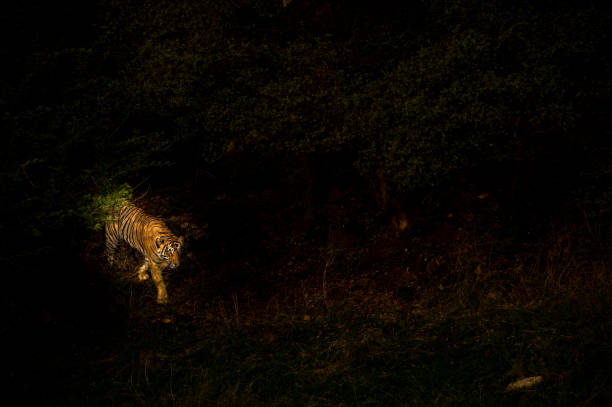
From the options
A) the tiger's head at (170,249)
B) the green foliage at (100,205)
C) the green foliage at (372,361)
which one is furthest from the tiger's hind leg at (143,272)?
the green foliage at (372,361)

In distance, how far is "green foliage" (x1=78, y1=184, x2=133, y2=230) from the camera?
24.2 feet

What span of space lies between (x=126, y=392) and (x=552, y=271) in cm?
498

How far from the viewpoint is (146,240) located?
737cm

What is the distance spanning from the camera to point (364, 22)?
1022 cm

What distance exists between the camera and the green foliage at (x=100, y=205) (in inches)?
290

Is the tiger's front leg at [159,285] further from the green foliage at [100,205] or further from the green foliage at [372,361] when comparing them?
the green foliage at [100,205]

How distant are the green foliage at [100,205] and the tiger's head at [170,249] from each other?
1030mm

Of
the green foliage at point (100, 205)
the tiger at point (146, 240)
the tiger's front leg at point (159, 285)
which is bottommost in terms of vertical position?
the tiger's front leg at point (159, 285)

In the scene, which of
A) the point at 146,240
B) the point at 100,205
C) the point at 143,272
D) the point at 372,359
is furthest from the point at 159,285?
the point at 372,359

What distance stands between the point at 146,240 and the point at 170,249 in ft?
1.88

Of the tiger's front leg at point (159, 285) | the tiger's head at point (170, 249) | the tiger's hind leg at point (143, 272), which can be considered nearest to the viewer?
the tiger's head at point (170, 249)

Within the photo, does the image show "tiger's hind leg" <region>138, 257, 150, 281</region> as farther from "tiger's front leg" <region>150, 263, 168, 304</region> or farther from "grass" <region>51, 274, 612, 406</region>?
"grass" <region>51, 274, 612, 406</region>

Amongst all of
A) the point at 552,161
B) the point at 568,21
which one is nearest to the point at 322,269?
the point at 552,161

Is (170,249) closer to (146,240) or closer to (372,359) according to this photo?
(146,240)
